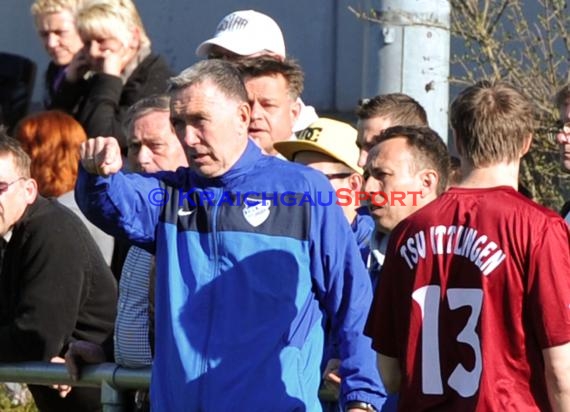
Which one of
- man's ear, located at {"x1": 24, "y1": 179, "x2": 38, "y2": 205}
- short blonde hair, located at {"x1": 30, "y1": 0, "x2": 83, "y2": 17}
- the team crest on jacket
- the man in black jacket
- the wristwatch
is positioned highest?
short blonde hair, located at {"x1": 30, "y1": 0, "x2": 83, "y2": 17}

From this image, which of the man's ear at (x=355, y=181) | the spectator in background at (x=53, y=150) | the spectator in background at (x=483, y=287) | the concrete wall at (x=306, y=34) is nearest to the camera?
the spectator in background at (x=483, y=287)

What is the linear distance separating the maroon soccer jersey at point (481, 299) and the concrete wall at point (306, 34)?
19.9 ft

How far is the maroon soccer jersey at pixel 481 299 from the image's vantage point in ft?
14.5

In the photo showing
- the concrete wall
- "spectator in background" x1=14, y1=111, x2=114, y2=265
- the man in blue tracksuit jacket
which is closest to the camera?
the man in blue tracksuit jacket

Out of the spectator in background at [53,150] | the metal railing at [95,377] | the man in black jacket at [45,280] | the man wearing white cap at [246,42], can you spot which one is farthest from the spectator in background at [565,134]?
the spectator in background at [53,150]

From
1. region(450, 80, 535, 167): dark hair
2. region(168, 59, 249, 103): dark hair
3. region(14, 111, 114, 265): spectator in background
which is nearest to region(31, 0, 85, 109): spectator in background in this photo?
region(14, 111, 114, 265): spectator in background

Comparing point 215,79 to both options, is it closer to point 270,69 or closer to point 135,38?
point 270,69

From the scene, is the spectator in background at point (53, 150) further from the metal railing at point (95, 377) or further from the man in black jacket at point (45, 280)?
the metal railing at point (95, 377)

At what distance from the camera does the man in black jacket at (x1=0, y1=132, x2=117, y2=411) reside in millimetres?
6180

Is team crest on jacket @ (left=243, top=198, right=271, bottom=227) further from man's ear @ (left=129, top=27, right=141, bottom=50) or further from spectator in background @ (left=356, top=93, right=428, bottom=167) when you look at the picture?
man's ear @ (left=129, top=27, right=141, bottom=50)

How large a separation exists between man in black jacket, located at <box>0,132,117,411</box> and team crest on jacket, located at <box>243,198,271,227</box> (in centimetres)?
149

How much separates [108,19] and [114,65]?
0.28 m

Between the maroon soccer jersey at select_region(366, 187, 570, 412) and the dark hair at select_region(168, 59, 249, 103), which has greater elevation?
the dark hair at select_region(168, 59, 249, 103)

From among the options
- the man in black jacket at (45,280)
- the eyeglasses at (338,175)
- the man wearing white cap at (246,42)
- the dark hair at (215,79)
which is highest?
the man wearing white cap at (246,42)
